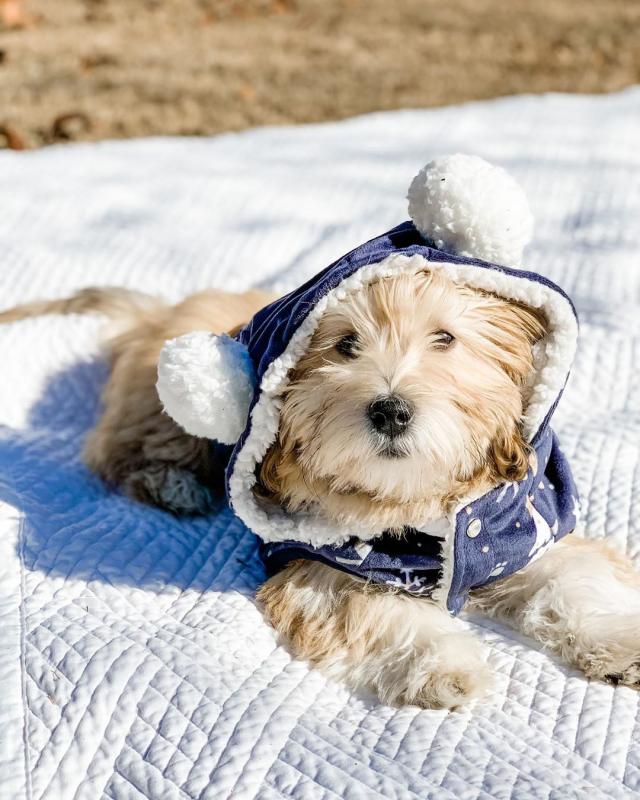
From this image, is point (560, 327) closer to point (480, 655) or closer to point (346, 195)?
point (480, 655)

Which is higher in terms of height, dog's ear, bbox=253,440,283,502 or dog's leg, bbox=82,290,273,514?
dog's ear, bbox=253,440,283,502

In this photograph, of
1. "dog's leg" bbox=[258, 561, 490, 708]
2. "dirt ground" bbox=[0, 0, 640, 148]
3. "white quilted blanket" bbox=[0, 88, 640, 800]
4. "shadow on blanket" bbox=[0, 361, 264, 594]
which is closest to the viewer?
"white quilted blanket" bbox=[0, 88, 640, 800]

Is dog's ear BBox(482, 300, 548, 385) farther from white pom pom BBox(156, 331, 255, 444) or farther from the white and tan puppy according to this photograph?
white pom pom BBox(156, 331, 255, 444)

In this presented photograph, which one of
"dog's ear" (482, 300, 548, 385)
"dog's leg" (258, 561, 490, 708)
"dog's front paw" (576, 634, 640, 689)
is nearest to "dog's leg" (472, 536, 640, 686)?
"dog's front paw" (576, 634, 640, 689)

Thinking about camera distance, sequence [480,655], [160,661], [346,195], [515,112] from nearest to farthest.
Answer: [160,661], [480,655], [346,195], [515,112]

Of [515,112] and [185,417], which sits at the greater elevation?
[185,417]

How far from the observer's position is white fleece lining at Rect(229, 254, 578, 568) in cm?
216

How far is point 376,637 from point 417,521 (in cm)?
31

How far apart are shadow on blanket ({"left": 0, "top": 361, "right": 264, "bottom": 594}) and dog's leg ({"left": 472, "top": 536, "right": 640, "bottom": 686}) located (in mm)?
695

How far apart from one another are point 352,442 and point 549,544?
2.53 ft

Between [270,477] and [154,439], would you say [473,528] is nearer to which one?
[270,477]

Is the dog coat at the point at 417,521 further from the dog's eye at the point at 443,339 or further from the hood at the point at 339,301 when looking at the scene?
the dog's eye at the point at 443,339

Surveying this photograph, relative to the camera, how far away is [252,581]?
265 cm

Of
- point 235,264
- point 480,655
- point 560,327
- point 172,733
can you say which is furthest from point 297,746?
point 235,264
